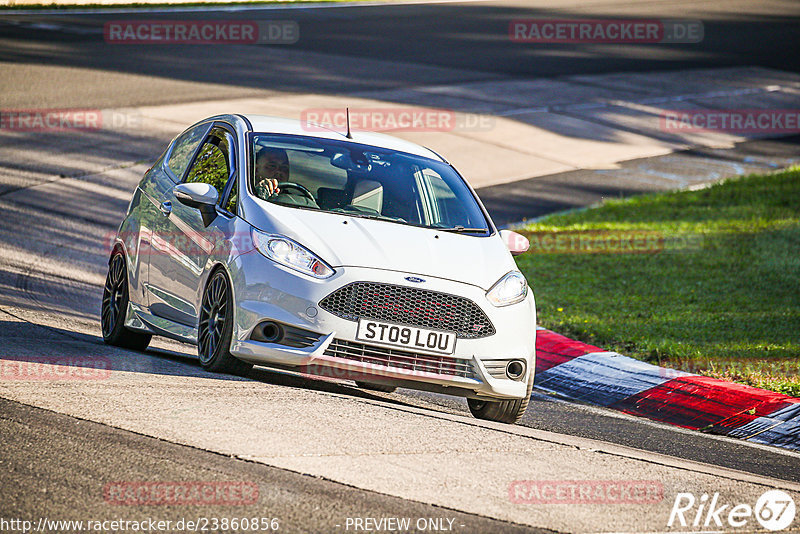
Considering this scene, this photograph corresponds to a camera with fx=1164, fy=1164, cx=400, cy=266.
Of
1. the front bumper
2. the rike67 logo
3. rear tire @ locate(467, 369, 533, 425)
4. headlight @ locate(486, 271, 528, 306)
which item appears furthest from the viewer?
rear tire @ locate(467, 369, 533, 425)

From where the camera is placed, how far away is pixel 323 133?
332 inches

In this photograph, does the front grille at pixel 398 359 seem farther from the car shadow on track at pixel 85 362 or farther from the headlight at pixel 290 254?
the car shadow on track at pixel 85 362

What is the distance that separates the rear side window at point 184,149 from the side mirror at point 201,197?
915 millimetres

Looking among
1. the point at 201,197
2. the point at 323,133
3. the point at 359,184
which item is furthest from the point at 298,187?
the point at 323,133

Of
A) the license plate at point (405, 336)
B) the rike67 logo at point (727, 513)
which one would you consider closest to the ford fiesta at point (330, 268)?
the license plate at point (405, 336)

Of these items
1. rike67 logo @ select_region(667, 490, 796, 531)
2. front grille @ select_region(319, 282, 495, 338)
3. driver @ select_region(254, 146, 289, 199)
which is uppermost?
driver @ select_region(254, 146, 289, 199)

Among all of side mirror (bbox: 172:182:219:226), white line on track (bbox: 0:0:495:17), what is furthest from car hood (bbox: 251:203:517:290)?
white line on track (bbox: 0:0:495:17)

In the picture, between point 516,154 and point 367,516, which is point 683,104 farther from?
point 367,516

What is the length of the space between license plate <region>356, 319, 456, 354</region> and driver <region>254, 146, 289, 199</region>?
132 centimetres

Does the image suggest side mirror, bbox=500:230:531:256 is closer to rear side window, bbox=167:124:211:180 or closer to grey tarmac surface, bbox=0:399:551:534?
rear side window, bbox=167:124:211:180

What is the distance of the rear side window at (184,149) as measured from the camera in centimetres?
855

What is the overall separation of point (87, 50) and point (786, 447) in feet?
69.5

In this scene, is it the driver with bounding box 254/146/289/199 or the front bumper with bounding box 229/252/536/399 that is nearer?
the front bumper with bounding box 229/252/536/399

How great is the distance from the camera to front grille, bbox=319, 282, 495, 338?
6.70 meters
